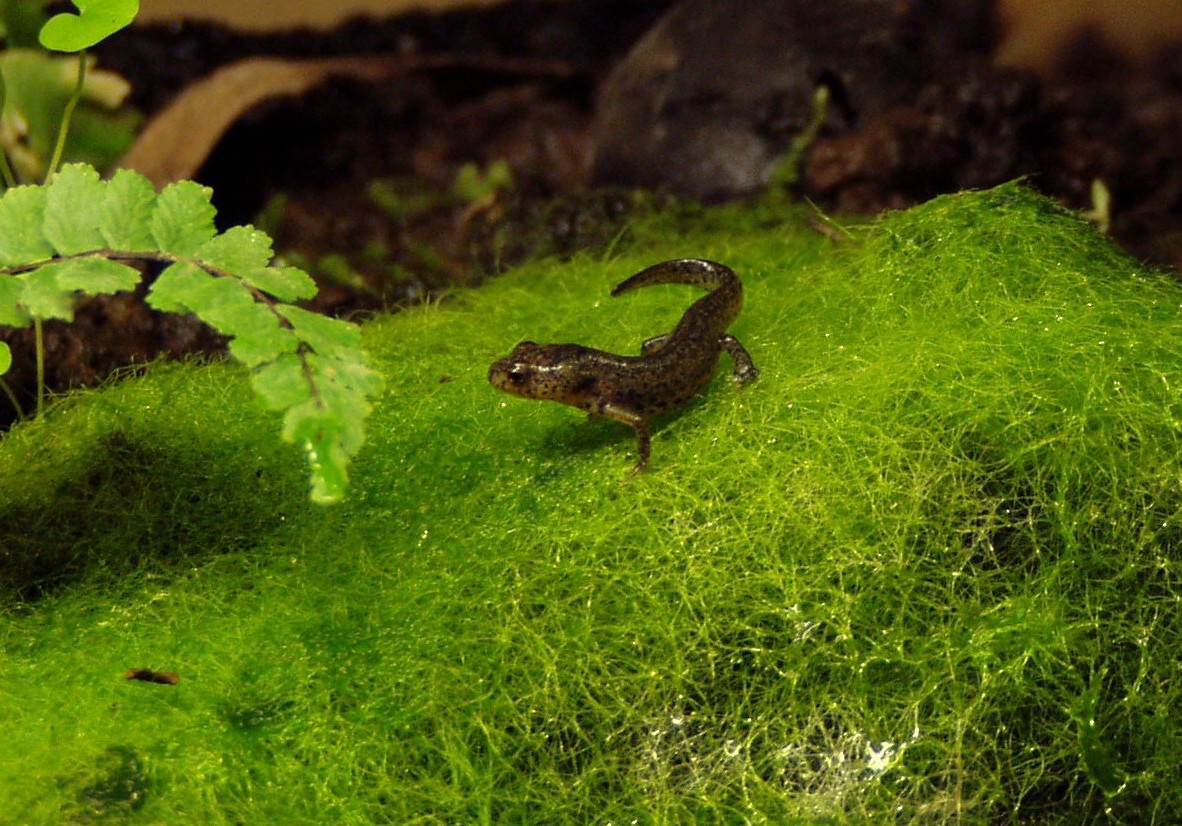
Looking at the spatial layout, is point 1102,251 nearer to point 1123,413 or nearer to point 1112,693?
point 1123,413

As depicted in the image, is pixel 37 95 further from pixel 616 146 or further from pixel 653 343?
pixel 653 343

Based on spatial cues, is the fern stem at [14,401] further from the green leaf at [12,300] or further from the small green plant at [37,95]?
the small green plant at [37,95]

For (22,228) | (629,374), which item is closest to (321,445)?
(22,228)

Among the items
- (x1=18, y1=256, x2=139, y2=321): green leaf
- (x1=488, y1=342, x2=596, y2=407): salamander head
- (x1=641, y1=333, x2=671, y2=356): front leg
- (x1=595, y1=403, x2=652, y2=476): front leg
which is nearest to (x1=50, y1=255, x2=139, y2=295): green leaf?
(x1=18, y1=256, x2=139, y2=321): green leaf

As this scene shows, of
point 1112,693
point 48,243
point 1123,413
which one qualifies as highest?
point 48,243

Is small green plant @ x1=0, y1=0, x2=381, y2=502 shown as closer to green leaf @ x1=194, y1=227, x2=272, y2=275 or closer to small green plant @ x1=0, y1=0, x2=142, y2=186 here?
green leaf @ x1=194, y1=227, x2=272, y2=275

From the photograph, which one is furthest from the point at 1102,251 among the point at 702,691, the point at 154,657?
the point at 154,657
